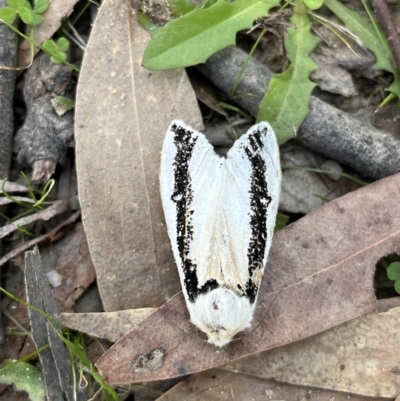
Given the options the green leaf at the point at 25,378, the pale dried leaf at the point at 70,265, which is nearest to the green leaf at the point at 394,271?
the pale dried leaf at the point at 70,265

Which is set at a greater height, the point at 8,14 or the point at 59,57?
the point at 8,14

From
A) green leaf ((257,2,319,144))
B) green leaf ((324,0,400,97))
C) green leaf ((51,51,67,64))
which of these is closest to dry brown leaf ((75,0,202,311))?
green leaf ((51,51,67,64))

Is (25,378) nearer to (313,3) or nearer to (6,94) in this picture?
(6,94)

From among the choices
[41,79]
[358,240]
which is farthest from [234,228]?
[41,79]

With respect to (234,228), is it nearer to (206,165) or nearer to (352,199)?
(206,165)

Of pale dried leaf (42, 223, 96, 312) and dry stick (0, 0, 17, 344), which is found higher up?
dry stick (0, 0, 17, 344)

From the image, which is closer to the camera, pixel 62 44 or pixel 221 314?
pixel 221 314

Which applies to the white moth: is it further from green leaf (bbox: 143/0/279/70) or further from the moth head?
green leaf (bbox: 143/0/279/70)

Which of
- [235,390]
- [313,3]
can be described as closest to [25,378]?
[235,390]

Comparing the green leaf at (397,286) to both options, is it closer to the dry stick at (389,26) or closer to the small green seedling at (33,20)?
the dry stick at (389,26)
